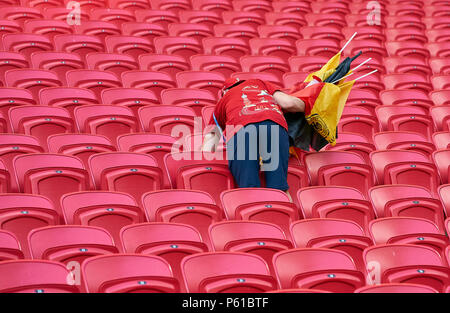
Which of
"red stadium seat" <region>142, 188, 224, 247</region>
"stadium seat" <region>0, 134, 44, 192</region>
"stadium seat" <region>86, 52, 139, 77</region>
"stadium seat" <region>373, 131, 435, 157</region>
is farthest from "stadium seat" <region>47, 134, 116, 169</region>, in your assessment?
"stadium seat" <region>373, 131, 435, 157</region>

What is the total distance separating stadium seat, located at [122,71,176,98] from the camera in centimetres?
358

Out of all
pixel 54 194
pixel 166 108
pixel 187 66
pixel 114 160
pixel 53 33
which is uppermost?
pixel 53 33

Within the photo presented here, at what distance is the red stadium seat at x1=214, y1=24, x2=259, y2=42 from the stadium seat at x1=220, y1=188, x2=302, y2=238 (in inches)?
84.4

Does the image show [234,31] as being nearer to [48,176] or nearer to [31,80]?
[31,80]

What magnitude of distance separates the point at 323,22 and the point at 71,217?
126 inches

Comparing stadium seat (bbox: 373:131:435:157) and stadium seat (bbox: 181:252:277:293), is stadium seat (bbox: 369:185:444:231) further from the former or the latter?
stadium seat (bbox: 181:252:277:293)

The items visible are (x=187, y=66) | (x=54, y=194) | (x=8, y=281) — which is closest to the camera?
(x=8, y=281)

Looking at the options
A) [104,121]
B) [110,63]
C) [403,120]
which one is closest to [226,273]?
[104,121]

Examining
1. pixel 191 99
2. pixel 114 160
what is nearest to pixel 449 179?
pixel 191 99

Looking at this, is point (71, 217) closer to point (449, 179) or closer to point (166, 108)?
point (166, 108)

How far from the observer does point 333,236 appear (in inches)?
90.2

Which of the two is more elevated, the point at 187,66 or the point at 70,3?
the point at 70,3

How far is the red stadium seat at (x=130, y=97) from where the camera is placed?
3.35 meters
